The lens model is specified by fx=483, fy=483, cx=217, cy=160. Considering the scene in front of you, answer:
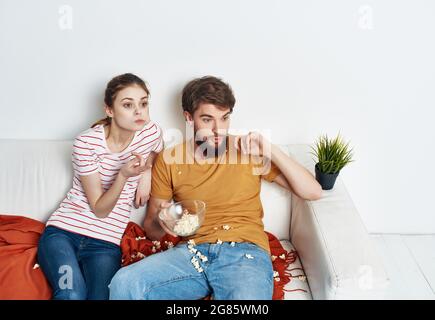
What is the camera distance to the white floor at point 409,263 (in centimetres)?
210

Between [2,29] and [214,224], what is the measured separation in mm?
1242

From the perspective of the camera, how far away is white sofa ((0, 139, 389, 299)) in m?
1.54

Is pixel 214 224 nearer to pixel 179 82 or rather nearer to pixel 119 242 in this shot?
pixel 119 242

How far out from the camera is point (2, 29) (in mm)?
2080

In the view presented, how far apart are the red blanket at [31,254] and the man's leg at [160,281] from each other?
229mm

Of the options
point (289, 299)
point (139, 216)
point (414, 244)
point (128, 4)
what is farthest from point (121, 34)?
point (414, 244)

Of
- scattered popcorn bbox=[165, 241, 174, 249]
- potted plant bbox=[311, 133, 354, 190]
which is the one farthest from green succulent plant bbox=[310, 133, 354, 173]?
scattered popcorn bbox=[165, 241, 174, 249]

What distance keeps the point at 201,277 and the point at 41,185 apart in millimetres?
854

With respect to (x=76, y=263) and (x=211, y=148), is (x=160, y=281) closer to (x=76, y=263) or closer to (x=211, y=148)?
(x=76, y=263)

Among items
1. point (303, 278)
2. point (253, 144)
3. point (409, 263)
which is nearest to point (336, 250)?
point (303, 278)

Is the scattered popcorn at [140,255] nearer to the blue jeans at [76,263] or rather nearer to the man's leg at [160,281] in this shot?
the blue jeans at [76,263]

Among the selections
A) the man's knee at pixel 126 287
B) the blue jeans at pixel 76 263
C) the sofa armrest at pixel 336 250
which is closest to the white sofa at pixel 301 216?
the sofa armrest at pixel 336 250

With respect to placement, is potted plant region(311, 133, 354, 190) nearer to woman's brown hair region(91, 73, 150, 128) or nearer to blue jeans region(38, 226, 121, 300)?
woman's brown hair region(91, 73, 150, 128)

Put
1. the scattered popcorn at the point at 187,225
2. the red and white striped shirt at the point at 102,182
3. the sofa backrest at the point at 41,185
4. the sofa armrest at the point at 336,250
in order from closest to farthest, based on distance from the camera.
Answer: the sofa armrest at the point at 336,250
the scattered popcorn at the point at 187,225
the red and white striped shirt at the point at 102,182
the sofa backrest at the point at 41,185
